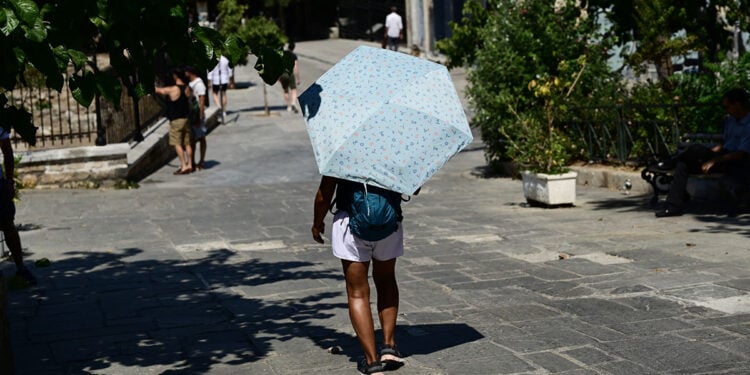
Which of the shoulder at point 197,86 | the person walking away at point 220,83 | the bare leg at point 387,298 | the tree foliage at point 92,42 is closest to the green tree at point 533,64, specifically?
the shoulder at point 197,86

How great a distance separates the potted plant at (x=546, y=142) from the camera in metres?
12.8

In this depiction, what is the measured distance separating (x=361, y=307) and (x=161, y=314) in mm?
2456

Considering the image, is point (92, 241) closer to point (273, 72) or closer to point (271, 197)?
point (271, 197)

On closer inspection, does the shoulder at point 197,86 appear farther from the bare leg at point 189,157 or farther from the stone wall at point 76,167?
the stone wall at point 76,167

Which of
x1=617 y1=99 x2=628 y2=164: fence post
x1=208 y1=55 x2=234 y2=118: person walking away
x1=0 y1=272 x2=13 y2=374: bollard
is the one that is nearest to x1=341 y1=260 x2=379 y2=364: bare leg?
x1=0 y1=272 x2=13 y2=374: bollard

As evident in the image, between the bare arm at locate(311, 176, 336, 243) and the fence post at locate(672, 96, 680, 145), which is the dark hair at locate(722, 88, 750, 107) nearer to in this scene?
the fence post at locate(672, 96, 680, 145)

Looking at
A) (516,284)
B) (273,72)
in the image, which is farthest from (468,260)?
→ (273,72)

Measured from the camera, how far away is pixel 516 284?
8.45 m

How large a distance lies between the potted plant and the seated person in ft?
4.73

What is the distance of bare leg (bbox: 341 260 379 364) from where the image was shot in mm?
5957

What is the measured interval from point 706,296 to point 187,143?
1142 cm

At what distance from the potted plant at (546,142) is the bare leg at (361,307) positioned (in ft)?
23.2

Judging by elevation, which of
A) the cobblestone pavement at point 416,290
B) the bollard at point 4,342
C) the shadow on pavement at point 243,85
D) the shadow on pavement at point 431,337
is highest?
the shadow on pavement at point 243,85

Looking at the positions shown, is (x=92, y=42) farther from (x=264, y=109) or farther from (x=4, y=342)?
(x=264, y=109)
